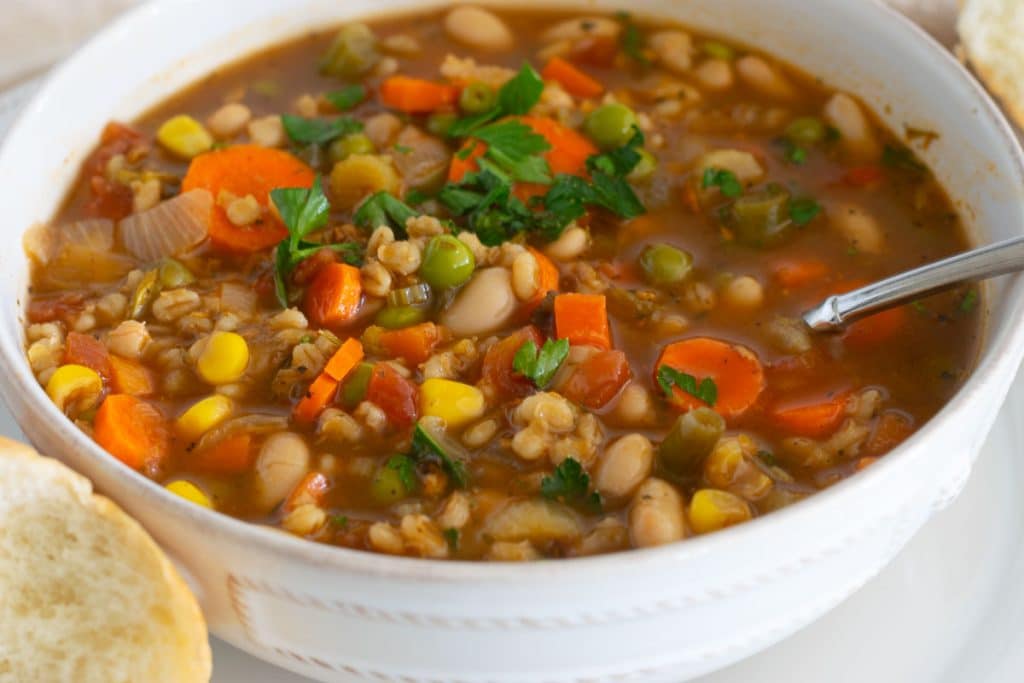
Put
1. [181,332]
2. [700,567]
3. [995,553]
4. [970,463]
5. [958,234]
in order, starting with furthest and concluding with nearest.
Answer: [958,234], [181,332], [995,553], [970,463], [700,567]

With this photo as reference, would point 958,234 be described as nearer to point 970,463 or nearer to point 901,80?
point 901,80

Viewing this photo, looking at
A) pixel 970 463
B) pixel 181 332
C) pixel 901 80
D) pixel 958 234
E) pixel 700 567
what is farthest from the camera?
pixel 901 80

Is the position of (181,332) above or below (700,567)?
below

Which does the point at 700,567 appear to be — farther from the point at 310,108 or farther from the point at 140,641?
the point at 310,108

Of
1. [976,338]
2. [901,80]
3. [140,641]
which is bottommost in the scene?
[140,641]

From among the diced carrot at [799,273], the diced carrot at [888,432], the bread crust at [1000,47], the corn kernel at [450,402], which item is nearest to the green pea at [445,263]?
the corn kernel at [450,402]

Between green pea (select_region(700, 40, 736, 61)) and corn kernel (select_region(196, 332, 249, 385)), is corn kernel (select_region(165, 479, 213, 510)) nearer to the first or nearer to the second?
corn kernel (select_region(196, 332, 249, 385))

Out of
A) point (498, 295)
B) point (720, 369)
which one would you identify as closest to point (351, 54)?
point (498, 295)

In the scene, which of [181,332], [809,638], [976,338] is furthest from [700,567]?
[181,332]

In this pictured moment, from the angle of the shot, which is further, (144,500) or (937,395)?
(937,395)
